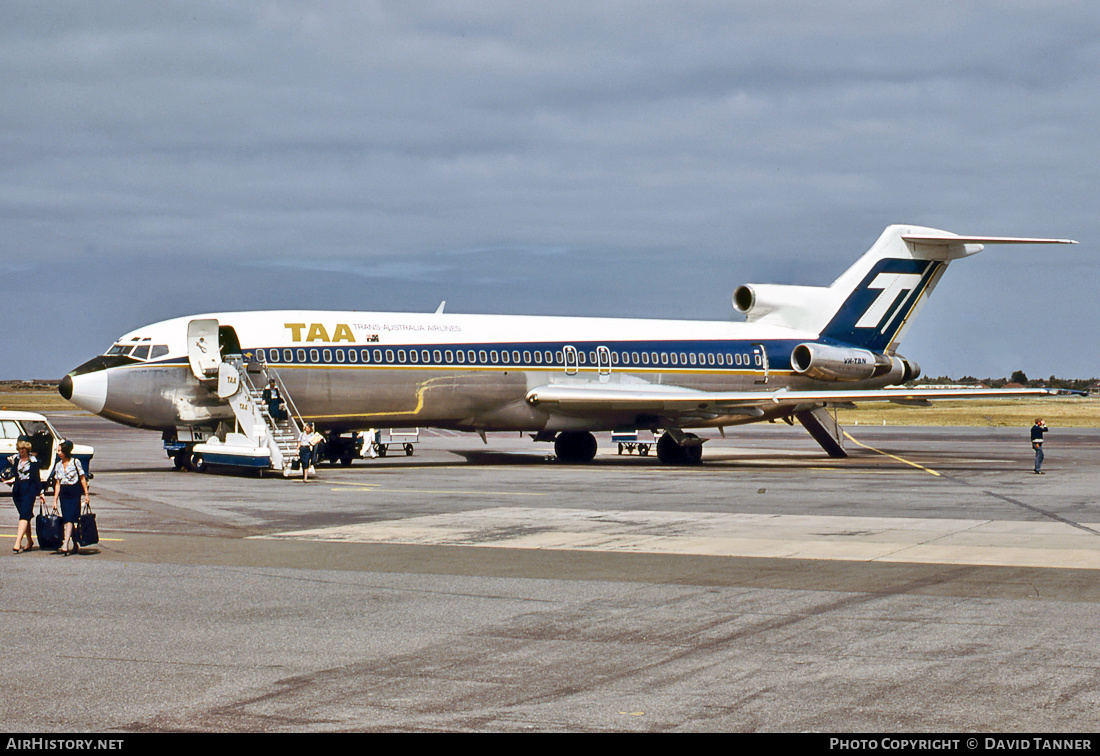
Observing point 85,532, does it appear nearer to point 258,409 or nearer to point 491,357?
point 258,409

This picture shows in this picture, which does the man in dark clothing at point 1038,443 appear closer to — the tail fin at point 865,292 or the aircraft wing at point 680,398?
the aircraft wing at point 680,398

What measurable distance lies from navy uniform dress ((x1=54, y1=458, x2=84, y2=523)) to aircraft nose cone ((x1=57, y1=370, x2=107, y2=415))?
16.3 metres

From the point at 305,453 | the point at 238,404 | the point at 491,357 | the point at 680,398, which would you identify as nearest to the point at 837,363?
the point at 680,398

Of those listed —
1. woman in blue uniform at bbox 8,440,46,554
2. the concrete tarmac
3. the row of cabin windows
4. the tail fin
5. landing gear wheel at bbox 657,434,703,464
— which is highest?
the tail fin

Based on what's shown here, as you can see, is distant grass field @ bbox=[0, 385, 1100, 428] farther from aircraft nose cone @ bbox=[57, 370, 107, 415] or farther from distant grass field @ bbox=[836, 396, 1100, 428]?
aircraft nose cone @ bbox=[57, 370, 107, 415]

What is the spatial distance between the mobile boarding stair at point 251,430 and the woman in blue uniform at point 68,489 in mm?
14253

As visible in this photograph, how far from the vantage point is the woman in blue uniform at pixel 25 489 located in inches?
603

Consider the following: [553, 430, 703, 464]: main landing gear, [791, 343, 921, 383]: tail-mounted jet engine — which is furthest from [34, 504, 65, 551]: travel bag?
[791, 343, 921, 383]: tail-mounted jet engine

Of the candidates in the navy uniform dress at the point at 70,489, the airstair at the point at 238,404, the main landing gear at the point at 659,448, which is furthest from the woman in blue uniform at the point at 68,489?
the main landing gear at the point at 659,448

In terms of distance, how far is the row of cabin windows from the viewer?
32375 millimetres

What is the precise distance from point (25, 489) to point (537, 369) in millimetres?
22107

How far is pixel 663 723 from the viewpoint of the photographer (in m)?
7.37
